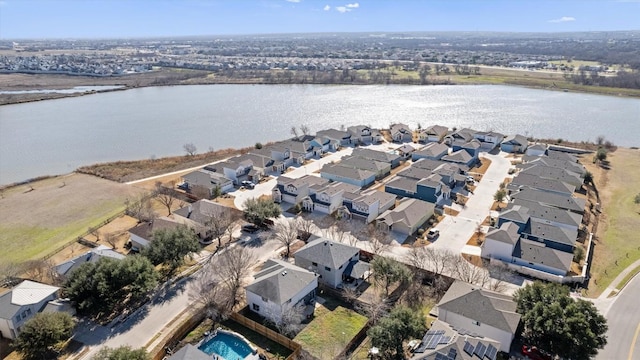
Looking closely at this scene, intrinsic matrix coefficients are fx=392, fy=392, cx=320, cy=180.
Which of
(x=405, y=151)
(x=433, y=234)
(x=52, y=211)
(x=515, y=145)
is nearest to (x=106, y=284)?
(x=52, y=211)

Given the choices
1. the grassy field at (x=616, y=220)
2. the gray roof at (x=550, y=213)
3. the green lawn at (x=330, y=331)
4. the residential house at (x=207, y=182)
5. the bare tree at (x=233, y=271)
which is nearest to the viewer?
the green lawn at (x=330, y=331)

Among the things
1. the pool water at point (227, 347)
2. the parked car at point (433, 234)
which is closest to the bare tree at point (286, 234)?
the pool water at point (227, 347)

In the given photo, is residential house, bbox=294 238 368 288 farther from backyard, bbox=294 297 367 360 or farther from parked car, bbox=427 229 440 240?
parked car, bbox=427 229 440 240

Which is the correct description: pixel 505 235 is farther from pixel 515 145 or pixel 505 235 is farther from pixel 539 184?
pixel 515 145

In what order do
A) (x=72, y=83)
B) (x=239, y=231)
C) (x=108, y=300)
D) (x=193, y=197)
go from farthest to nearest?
1. (x=72, y=83)
2. (x=193, y=197)
3. (x=239, y=231)
4. (x=108, y=300)

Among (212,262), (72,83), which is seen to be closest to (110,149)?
(212,262)

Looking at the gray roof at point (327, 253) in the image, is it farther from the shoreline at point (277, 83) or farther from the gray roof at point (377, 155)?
A: the shoreline at point (277, 83)

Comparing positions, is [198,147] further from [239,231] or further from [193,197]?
[239,231]
